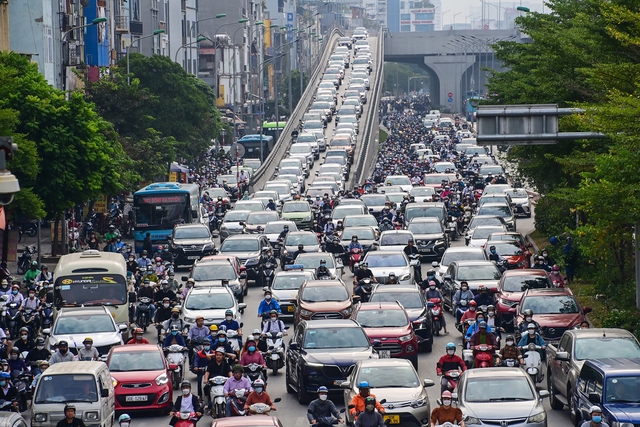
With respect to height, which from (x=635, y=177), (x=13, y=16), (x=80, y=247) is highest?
(x=13, y=16)

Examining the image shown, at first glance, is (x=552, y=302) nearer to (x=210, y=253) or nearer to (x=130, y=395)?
(x=130, y=395)

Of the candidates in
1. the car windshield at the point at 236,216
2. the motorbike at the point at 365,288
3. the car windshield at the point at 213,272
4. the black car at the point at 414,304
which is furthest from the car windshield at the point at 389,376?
the car windshield at the point at 236,216

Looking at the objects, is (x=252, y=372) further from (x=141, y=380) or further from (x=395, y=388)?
(x=395, y=388)

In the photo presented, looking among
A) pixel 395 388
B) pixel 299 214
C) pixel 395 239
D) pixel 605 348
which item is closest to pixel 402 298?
pixel 605 348

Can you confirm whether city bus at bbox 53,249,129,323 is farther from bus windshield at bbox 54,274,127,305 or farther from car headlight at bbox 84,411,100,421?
car headlight at bbox 84,411,100,421

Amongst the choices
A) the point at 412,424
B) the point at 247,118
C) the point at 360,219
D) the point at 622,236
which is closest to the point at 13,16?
the point at 360,219

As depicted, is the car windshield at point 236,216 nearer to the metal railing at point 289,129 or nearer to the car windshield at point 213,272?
the car windshield at point 213,272

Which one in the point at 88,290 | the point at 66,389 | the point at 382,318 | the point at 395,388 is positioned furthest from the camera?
the point at 88,290
